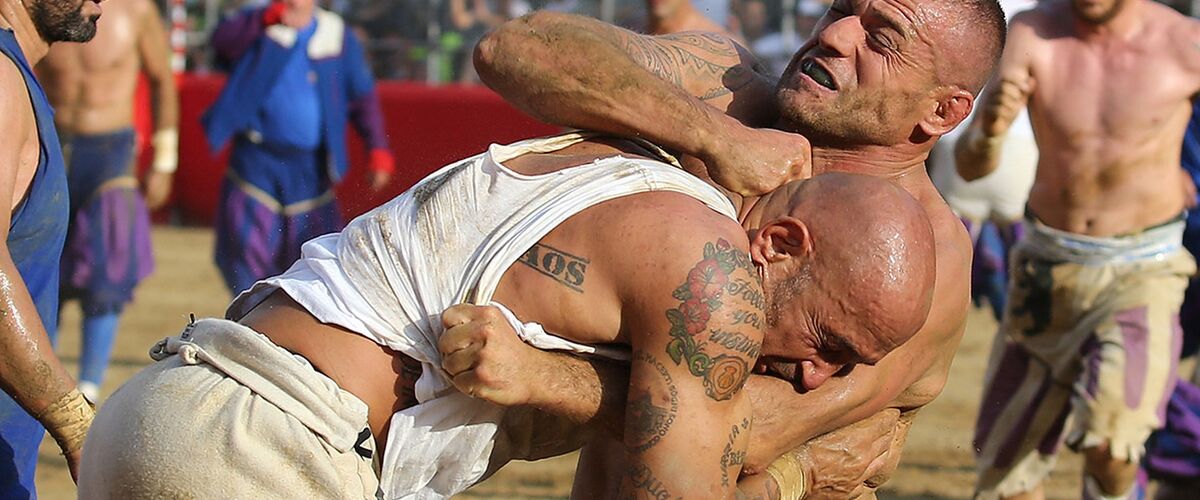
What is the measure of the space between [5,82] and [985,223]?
→ 561 centimetres

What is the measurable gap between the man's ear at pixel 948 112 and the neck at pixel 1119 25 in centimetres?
282

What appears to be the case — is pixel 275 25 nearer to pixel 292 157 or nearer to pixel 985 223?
pixel 292 157

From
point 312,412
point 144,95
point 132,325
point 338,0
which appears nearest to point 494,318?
point 312,412

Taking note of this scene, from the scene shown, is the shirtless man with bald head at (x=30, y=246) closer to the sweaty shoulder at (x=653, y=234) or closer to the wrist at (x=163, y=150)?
the sweaty shoulder at (x=653, y=234)

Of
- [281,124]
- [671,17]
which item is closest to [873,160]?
[671,17]

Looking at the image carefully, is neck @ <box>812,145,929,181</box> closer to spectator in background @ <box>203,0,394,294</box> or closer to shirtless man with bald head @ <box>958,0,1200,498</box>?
shirtless man with bald head @ <box>958,0,1200,498</box>

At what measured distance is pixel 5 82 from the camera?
3307mm

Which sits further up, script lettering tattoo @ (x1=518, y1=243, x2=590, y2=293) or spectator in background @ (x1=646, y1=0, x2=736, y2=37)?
script lettering tattoo @ (x1=518, y1=243, x2=590, y2=293)

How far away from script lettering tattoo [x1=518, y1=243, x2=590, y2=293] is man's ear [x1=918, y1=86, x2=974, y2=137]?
1.02 m

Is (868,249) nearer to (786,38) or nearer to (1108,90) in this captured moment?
(1108,90)

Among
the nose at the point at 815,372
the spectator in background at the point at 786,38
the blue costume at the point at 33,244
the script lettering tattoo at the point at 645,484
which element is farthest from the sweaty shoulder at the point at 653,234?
→ the spectator in background at the point at 786,38

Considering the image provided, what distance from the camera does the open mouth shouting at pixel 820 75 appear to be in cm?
317

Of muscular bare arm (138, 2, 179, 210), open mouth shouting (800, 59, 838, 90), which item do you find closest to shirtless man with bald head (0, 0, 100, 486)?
open mouth shouting (800, 59, 838, 90)

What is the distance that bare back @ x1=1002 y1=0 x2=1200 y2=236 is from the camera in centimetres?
579
